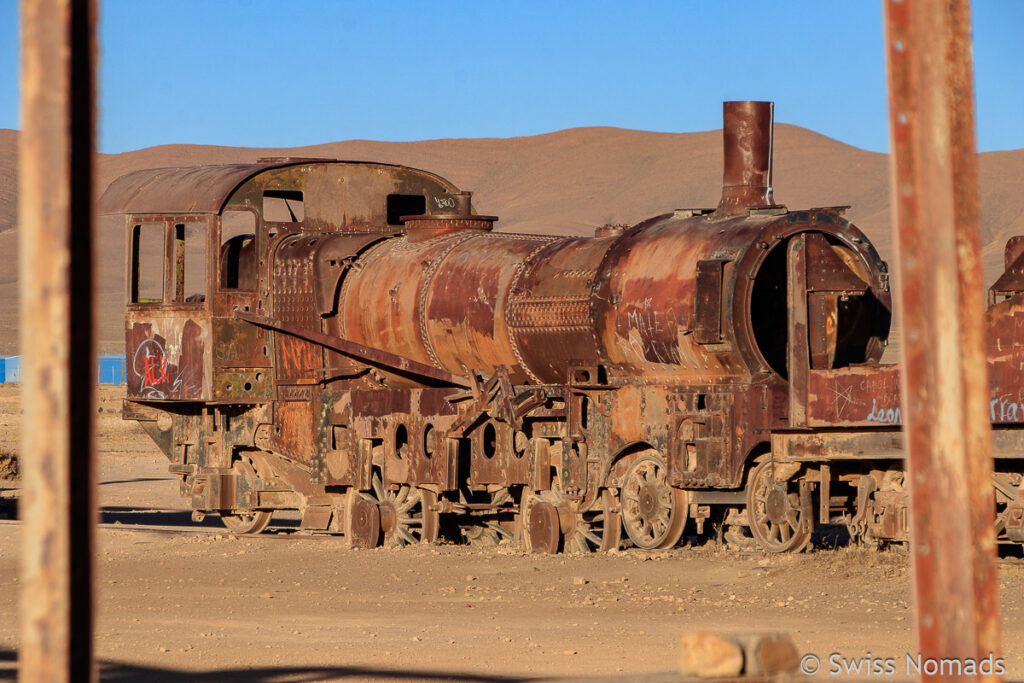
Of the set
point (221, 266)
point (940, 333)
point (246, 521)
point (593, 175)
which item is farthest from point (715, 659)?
point (593, 175)

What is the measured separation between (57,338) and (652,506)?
31.5 feet

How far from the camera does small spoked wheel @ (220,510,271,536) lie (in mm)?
16875

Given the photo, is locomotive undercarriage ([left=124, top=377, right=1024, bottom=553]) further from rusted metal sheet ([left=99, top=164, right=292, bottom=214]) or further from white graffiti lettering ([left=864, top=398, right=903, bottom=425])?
rusted metal sheet ([left=99, top=164, right=292, bottom=214])

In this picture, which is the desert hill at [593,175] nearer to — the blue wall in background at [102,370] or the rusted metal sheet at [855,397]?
the blue wall in background at [102,370]

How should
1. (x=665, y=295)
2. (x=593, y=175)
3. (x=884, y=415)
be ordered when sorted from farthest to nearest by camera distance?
(x=593, y=175)
(x=665, y=295)
(x=884, y=415)

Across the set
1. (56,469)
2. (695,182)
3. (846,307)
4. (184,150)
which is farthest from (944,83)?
(184,150)

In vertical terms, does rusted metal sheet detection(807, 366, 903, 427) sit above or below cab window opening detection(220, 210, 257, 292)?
below

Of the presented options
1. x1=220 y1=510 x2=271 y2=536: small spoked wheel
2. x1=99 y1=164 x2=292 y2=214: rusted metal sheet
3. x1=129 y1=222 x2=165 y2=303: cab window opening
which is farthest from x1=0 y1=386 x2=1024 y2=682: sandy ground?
x1=99 y1=164 x2=292 y2=214: rusted metal sheet

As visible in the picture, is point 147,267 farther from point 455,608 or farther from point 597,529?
point 455,608

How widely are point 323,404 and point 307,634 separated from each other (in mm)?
6540

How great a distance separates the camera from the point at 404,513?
49.2 ft

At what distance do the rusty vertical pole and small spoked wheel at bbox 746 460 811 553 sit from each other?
7.81 meters

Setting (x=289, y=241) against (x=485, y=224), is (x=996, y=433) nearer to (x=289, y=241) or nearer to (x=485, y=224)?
(x=485, y=224)

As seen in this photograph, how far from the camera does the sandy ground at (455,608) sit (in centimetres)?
801
